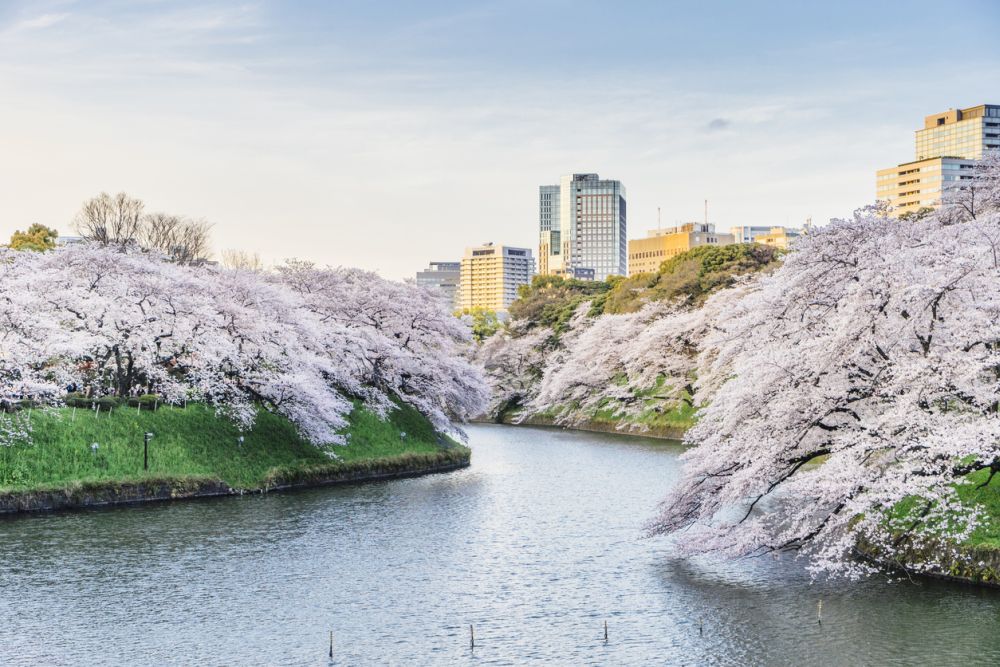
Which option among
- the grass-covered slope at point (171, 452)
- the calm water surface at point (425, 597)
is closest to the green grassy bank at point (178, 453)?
the grass-covered slope at point (171, 452)

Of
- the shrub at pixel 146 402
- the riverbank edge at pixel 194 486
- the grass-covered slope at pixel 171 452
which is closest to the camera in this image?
the riverbank edge at pixel 194 486

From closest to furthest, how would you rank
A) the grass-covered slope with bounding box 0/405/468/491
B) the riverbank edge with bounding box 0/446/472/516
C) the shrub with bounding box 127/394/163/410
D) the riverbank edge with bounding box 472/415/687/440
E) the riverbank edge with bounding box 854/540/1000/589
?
1. the riverbank edge with bounding box 854/540/1000/589
2. the riverbank edge with bounding box 0/446/472/516
3. the grass-covered slope with bounding box 0/405/468/491
4. the shrub with bounding box 127/394/163/410
5. the riverbank edge with bounding box 472/415/687/440

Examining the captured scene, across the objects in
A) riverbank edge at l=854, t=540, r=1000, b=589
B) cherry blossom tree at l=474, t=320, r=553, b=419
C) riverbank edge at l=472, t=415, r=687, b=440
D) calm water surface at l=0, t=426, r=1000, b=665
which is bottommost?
calm water surface at l=0, t=426, r=1000, b=665

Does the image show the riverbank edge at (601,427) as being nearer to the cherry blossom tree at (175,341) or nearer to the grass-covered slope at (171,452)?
the cherry blossom tree at (175,341)

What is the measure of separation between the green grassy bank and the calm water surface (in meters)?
2.65

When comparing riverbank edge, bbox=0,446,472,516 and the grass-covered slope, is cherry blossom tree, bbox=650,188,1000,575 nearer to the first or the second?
riverbank edge, bbox=0,446,472,516

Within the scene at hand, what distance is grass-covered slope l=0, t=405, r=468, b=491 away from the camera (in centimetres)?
3831

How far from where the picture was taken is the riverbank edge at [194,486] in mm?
36750

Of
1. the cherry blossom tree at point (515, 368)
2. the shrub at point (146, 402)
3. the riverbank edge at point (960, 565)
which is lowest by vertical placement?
the riverbank edge at point (960, 565)

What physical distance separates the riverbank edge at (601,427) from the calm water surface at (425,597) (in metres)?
35.9

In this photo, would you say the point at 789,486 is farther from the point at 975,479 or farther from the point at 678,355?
the point at 678,355

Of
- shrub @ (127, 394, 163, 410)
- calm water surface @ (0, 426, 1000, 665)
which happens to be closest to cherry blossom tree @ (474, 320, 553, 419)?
shrub @ (127, 394, 163, 410)

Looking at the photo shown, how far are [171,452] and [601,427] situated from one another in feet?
156

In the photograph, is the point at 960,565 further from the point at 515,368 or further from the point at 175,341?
the point at 515,368
